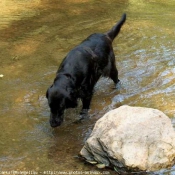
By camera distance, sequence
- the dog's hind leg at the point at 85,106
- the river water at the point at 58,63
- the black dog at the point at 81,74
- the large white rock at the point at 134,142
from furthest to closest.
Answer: the dog's hind leg at the point at 85,106
the black dog at the point at 81,74
the river water at the point at 58,63
the large white rock at the point at 134,142

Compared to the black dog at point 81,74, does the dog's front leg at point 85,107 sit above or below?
Result: below

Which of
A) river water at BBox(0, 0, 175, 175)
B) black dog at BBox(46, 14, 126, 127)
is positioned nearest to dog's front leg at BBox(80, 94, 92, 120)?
black dog at BBox(46, 14, 126, 127)

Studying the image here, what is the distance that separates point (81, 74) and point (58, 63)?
2.04 m

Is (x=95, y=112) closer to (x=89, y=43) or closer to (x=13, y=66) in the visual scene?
(x=89, y=43)

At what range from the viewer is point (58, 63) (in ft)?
22.6

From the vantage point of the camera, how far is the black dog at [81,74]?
4496 mm

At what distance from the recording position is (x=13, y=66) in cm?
672

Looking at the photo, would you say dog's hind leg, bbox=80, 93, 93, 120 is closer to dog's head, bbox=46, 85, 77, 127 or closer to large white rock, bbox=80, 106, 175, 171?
dog's head, bbox=46, 85, 77, 127

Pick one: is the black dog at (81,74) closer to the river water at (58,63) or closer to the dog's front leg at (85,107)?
the dog's front leg at (85,107)

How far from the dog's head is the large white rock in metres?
0.66

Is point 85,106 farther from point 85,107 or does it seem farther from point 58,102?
point 58,102

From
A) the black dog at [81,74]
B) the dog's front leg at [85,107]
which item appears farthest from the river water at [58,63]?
the black dog at [81,74]

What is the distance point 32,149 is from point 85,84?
1262 millimetres

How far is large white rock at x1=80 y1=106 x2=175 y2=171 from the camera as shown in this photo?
3678 millimetres
